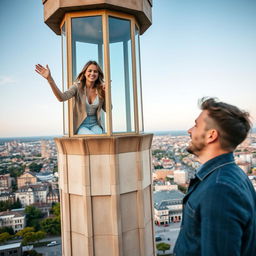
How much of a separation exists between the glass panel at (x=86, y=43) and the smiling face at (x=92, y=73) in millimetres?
88

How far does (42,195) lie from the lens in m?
50.1

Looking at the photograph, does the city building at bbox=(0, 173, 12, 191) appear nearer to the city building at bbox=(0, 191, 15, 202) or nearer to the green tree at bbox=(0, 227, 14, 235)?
the city building at bbox=(0, 191, 15, 202)

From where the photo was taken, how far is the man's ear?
3.93 ft

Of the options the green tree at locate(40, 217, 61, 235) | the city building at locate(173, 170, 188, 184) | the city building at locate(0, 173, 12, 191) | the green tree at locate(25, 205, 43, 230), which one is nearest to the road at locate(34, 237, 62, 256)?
the green tree at locate(40, 217, 61, 235)

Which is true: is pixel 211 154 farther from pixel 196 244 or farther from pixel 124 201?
pixel 124 201

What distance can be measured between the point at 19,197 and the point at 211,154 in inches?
2043

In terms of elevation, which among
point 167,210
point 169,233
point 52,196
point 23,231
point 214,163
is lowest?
point 169,233

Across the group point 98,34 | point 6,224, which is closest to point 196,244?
point 98,34

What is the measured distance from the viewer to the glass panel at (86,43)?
2.47 metres

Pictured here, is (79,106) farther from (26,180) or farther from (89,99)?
(26,180)

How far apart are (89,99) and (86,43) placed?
58 centimetres

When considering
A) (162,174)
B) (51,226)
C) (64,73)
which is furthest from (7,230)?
(162,174)

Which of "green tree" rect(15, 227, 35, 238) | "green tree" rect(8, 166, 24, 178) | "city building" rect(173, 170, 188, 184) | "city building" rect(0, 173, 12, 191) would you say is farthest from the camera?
"city building" rect(173, 170, 188, 184)

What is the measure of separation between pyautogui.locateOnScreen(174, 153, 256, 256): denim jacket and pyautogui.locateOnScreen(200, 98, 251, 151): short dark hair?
67 mm
